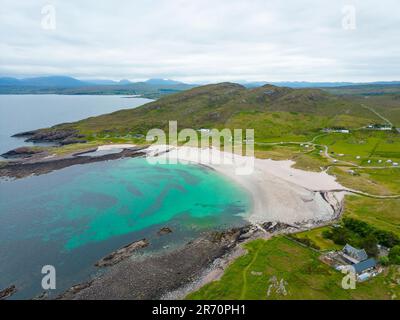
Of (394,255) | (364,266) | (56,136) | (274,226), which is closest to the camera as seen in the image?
(364,266)

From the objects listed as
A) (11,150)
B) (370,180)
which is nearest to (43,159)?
(11,150)

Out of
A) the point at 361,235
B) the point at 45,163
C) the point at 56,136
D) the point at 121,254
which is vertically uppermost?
the point at 56,136

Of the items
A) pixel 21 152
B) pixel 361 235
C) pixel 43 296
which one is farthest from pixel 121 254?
pixel 21 152

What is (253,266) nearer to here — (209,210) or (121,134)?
(209,210)

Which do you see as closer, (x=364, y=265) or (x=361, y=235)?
(x=364, y=265)

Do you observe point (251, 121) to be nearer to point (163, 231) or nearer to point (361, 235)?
point (361, 235)

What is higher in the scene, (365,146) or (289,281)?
(365,146)

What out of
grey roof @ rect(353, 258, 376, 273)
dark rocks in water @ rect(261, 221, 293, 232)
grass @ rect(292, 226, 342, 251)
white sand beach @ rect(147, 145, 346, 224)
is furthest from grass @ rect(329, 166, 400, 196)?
grey roof @ rect(353, 258, 376, 273)
